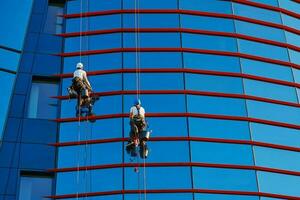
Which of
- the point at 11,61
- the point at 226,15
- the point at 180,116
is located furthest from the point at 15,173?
the point at 226,15

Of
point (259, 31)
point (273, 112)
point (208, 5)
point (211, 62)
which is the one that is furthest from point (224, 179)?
point (208, 5)

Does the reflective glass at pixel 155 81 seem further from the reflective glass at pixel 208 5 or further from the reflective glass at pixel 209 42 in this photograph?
the reflective glass at pixel 208 5

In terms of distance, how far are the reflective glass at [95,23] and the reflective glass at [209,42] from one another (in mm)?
3353

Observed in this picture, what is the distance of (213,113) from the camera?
26906 millimetres

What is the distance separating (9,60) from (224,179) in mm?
11012

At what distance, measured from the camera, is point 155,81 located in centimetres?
2739

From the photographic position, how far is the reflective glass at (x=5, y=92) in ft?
84.7

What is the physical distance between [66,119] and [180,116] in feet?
16.4

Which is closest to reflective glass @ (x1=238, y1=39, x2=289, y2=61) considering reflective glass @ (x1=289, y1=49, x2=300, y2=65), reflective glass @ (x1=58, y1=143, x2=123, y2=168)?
reflective glass @ (x1=289, y1=49, x2=300, y2=65)

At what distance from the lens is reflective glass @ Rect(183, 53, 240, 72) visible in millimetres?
28078

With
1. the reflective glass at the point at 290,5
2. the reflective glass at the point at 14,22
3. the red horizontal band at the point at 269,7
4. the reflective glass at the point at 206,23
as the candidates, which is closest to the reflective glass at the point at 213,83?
the reflective glass at the point at 206,23

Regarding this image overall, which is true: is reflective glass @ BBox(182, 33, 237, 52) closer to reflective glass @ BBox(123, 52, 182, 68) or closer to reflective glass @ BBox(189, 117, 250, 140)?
reflective glass @ BBox(123, 52, 182, 68)

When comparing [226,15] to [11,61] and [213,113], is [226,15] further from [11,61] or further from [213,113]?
[11,61]

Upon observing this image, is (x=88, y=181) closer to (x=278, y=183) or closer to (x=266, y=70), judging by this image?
(x=278, y=183)
